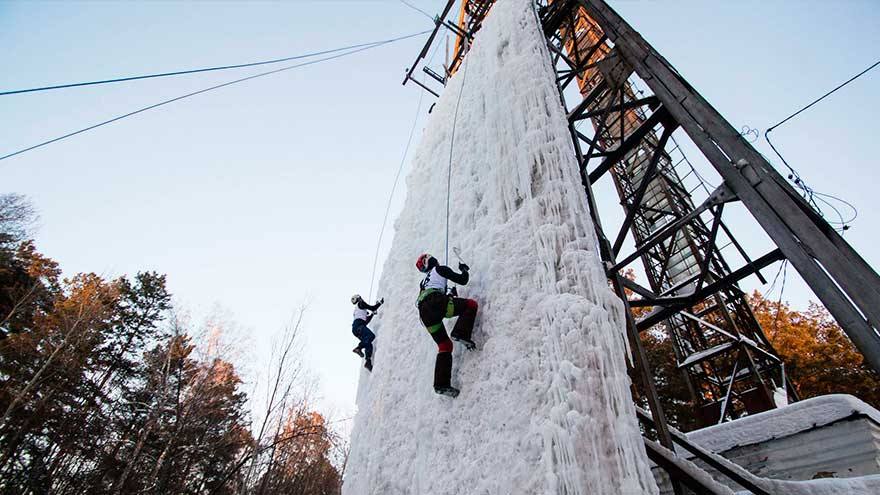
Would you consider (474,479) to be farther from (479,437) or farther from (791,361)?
(791,361)

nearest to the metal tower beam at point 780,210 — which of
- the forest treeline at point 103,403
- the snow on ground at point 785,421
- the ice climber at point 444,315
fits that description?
the snow on ground at point 785,421

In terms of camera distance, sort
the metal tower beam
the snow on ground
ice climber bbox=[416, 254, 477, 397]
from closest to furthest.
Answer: the metal tower beam, the snow on ground, ice climber bbox=[416, 254, 477, 397]

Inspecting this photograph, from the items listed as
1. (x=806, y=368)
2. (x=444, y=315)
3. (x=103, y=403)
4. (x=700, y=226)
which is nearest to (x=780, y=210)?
(x=444, y=315)

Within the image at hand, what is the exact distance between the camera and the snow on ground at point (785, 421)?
240 centimetres

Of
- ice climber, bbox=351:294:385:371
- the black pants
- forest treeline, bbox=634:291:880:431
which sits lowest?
the black pants

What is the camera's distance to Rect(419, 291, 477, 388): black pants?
265cm

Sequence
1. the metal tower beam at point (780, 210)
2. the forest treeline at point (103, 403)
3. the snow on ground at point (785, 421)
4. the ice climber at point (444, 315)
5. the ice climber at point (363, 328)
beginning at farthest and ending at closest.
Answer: the forest treeline at point (103, 403)
the ice climber at point (363, 328)
the ice climber at point (444, 315)
the snow on ground at point (785, 421)
the metal tower beam at point (780, 210)

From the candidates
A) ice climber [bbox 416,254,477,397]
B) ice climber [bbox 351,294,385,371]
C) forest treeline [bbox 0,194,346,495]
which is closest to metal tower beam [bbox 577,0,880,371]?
ice climber [bbox 416,254,477,397]

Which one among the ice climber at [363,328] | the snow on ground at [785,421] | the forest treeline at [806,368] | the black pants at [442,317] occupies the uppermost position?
the forest treeline at [806,368]

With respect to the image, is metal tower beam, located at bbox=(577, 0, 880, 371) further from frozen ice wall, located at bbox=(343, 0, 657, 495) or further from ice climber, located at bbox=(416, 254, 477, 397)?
ice climber, located at bbox=(416, 254, 477, 397)

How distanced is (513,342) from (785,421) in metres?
2.31

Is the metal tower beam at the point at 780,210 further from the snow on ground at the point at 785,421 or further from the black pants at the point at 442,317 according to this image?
the black pants at the point at 442,317

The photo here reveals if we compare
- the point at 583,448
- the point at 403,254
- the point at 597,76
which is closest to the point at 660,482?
the point at 583,448

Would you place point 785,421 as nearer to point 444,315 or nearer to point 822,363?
point 444,315
